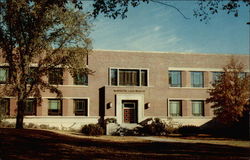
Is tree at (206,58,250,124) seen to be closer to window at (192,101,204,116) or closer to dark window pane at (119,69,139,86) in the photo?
window at (192,101,204,116)

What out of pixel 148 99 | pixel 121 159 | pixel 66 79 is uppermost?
pixel 66 79

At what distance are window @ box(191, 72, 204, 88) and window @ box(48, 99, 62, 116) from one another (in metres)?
17.1

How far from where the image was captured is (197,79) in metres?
39.6

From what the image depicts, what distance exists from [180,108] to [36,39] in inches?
901

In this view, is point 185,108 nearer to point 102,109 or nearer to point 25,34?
point 102,109

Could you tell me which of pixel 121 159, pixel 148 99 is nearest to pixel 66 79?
pixel 148 99

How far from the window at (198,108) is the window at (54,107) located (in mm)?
16751

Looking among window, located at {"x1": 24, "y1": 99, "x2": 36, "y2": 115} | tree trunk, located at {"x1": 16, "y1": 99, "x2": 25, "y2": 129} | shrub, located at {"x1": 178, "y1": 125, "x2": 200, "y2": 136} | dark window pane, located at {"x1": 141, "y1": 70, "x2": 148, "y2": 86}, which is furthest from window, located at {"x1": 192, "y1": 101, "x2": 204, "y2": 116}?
tree trunk, located at {"x1": 16, "y1": 99, "x2": 25, "y2": 129}

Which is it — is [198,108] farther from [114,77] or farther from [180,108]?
[114,77]

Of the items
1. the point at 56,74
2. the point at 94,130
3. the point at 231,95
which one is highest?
the point at 56,74

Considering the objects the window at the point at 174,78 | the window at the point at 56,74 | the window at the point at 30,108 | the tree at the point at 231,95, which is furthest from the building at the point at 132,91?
the window at the point at 56,74

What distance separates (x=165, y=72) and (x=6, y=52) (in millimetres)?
21648

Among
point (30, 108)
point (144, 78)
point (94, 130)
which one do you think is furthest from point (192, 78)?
point (30, 108)

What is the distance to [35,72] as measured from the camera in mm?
21859
